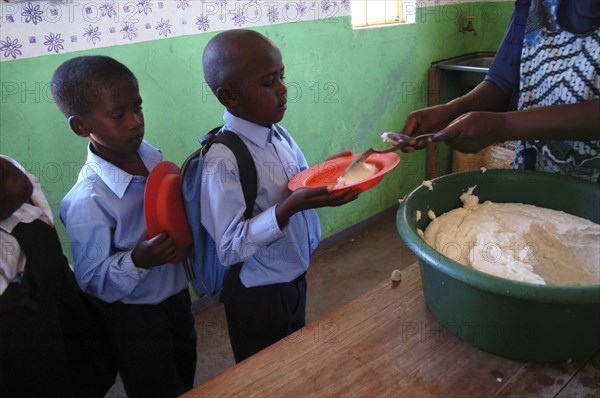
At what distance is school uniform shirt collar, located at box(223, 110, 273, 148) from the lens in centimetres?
135

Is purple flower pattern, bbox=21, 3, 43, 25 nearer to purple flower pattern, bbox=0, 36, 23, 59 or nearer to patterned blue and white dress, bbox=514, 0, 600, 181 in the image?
purple flower pattern, bbox=0, 36, 23, 59

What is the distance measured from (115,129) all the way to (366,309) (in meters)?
0.88

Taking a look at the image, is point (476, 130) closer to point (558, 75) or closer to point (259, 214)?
point (558, 75)

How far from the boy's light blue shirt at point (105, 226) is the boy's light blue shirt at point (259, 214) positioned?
241 millimetres

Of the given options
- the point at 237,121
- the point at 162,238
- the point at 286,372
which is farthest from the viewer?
the point at 237,121

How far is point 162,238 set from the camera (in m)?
1.25

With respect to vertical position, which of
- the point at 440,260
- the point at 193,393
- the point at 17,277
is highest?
the point at 440,260

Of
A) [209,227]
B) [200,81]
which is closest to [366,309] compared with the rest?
[209,227]

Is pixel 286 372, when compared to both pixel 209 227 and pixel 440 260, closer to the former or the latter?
pixel 440 260

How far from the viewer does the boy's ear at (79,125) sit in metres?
1.31

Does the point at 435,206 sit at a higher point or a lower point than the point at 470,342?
higher

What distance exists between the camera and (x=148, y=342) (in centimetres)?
145

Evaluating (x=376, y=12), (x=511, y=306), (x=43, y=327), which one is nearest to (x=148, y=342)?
(x=43, y=327)

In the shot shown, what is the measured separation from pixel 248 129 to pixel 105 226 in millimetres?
501
